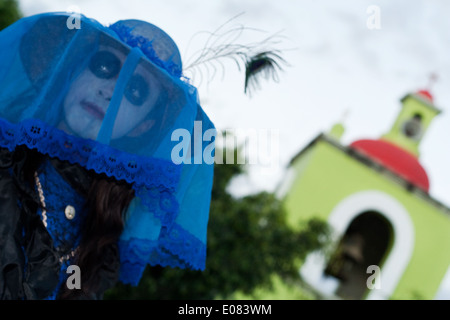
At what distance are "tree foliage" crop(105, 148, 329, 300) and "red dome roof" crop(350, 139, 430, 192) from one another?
283cm

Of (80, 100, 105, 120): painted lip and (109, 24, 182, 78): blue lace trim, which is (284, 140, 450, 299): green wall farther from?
(80, 100, 105, 120): painted lip

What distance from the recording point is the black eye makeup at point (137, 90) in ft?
5.51

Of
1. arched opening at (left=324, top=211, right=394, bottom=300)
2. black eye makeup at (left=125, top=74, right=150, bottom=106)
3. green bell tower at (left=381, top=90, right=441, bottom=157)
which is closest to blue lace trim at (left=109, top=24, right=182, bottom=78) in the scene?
black eye makeup at (left=125, top=74, right=150, bottom=106)

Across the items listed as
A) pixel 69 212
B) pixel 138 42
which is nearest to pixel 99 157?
pixel 69 212

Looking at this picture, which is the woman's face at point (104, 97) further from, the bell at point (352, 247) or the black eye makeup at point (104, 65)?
the bell at point (352, 247)

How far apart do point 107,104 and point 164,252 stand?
71cm

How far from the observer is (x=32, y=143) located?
1493 millimetres

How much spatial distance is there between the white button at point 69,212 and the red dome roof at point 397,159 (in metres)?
8.05

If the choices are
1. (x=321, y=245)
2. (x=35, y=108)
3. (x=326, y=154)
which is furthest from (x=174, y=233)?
(x=326, y=154)

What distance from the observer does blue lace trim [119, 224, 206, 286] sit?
1.96 metres

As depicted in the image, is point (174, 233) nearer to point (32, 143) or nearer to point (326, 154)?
point (32, 143)

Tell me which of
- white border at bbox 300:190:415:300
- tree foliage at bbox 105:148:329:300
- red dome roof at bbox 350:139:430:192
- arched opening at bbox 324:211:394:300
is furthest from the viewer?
arched opening at bbox 324:211:394:300

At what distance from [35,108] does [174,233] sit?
73cm

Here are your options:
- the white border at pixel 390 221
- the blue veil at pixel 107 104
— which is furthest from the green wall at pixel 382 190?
the blue veil at pixel 107 104
